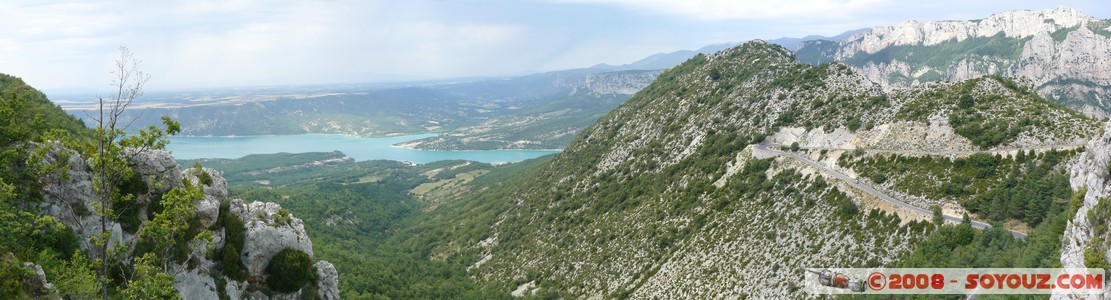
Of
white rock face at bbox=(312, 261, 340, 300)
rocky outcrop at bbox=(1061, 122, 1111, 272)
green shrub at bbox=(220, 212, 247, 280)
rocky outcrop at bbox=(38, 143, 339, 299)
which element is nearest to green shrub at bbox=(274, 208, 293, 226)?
rocky outcrop at bbox=(38, 143, 339, 299)

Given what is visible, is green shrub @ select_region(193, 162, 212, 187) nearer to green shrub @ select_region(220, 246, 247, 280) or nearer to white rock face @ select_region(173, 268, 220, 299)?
green shrub @ select_region(220, 246, 247, 280)

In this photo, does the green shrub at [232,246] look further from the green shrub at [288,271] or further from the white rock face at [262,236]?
the green shrub at [288,271]

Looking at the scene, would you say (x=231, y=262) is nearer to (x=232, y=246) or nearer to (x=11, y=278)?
(x=232, y=246)

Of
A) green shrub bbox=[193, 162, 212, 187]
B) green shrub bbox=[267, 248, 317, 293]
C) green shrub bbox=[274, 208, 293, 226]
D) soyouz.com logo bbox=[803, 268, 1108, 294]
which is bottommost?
soyouz.com logo bbox=[803, 268, 1108, 294]

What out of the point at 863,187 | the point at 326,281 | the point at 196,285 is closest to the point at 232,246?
the point at 196,285

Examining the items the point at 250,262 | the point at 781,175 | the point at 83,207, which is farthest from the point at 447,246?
the point at 83,207
